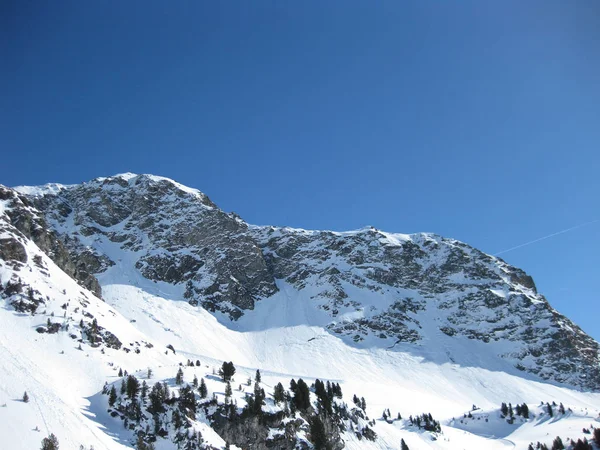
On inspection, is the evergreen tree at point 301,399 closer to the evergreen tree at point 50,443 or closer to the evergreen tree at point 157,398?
the evergreen tree at point 157,398

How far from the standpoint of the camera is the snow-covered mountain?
2095 inches

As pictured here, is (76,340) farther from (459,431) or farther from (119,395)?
(459,431)

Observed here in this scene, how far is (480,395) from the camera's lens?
442ft

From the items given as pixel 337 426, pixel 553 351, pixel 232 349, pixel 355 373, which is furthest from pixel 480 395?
pixel 337 426

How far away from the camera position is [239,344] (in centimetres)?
14212

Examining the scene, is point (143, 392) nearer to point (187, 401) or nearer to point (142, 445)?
point (187, 401)

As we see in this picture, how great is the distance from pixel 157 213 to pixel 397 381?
396 feet

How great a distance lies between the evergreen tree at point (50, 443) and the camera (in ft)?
115

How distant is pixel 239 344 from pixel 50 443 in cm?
10869

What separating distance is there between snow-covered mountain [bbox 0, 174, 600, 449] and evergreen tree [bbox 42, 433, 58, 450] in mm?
1046

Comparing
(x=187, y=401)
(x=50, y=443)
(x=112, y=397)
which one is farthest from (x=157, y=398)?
(x=50, y=443)

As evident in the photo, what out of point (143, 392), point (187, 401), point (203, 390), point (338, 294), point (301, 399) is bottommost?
point (143, 392)

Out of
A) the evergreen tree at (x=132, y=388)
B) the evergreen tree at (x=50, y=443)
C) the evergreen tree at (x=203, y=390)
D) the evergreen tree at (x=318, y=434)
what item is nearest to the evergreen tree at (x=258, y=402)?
the evergreen tree at (x=203, y=390)

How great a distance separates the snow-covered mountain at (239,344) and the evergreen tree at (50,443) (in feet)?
3.43
